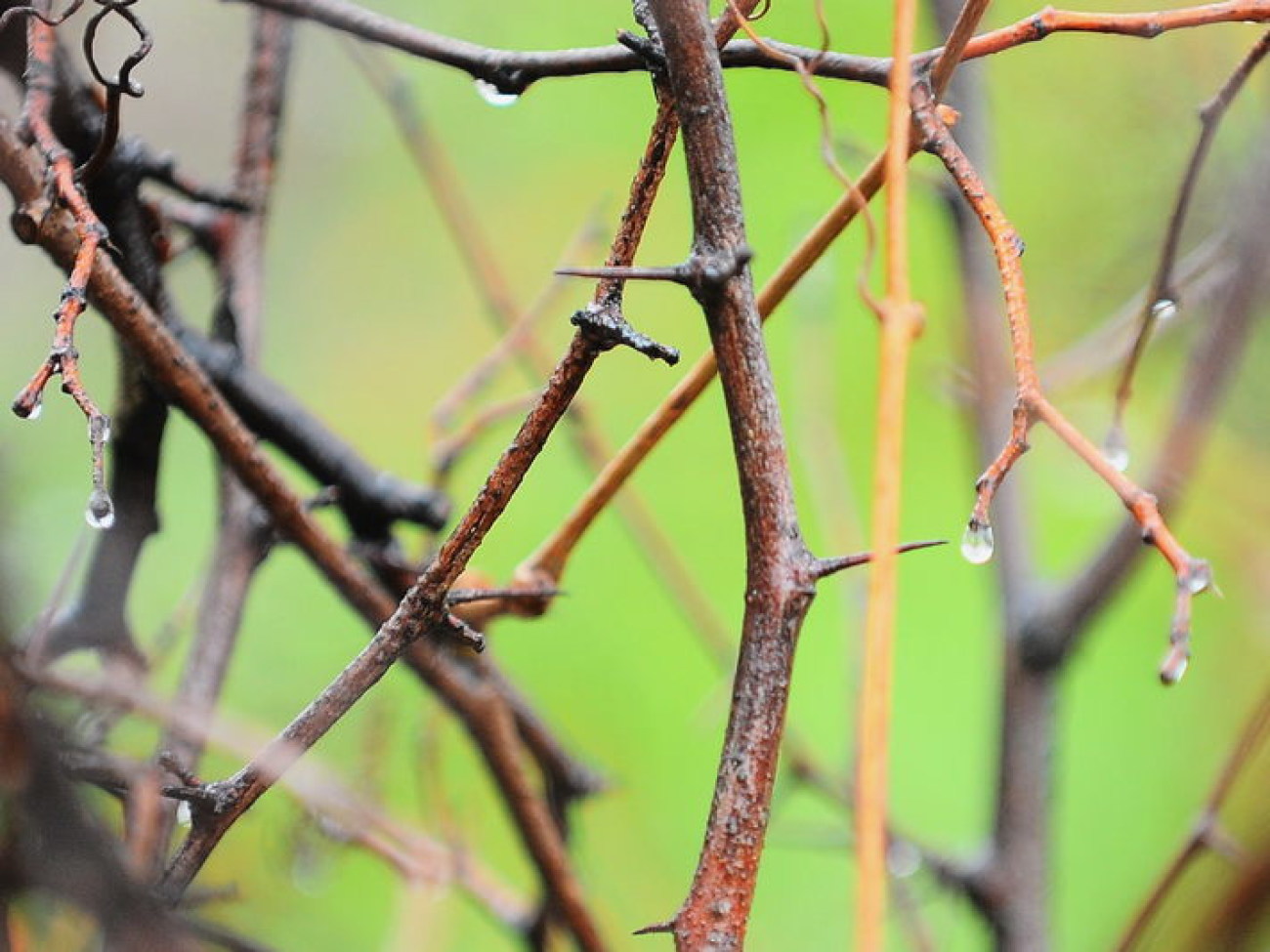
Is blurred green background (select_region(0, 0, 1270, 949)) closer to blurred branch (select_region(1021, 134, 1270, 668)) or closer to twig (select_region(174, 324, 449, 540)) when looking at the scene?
blurred branch (select_region(1021, 134, 1270, 668))

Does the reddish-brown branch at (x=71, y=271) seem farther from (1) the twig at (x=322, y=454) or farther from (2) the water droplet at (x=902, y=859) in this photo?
(2) the water droplet at (x=902, y=859)

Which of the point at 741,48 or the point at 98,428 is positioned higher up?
the point at 741,48

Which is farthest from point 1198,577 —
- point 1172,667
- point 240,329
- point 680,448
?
point 680,448

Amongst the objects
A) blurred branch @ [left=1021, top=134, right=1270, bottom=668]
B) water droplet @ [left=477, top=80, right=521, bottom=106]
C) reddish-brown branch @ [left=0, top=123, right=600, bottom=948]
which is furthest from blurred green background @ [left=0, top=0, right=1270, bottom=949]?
water droplet @ [left=477, top=80, right=521, bottom=106]

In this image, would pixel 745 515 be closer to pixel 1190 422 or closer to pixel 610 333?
pixel 610 333

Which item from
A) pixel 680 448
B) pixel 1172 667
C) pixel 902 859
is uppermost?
pixel 680 448

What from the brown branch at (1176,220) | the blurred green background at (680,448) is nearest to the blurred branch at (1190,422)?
the brown branch at (1176,220)

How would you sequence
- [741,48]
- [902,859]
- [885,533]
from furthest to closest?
[902,859] < [741,48] < [885,533]
